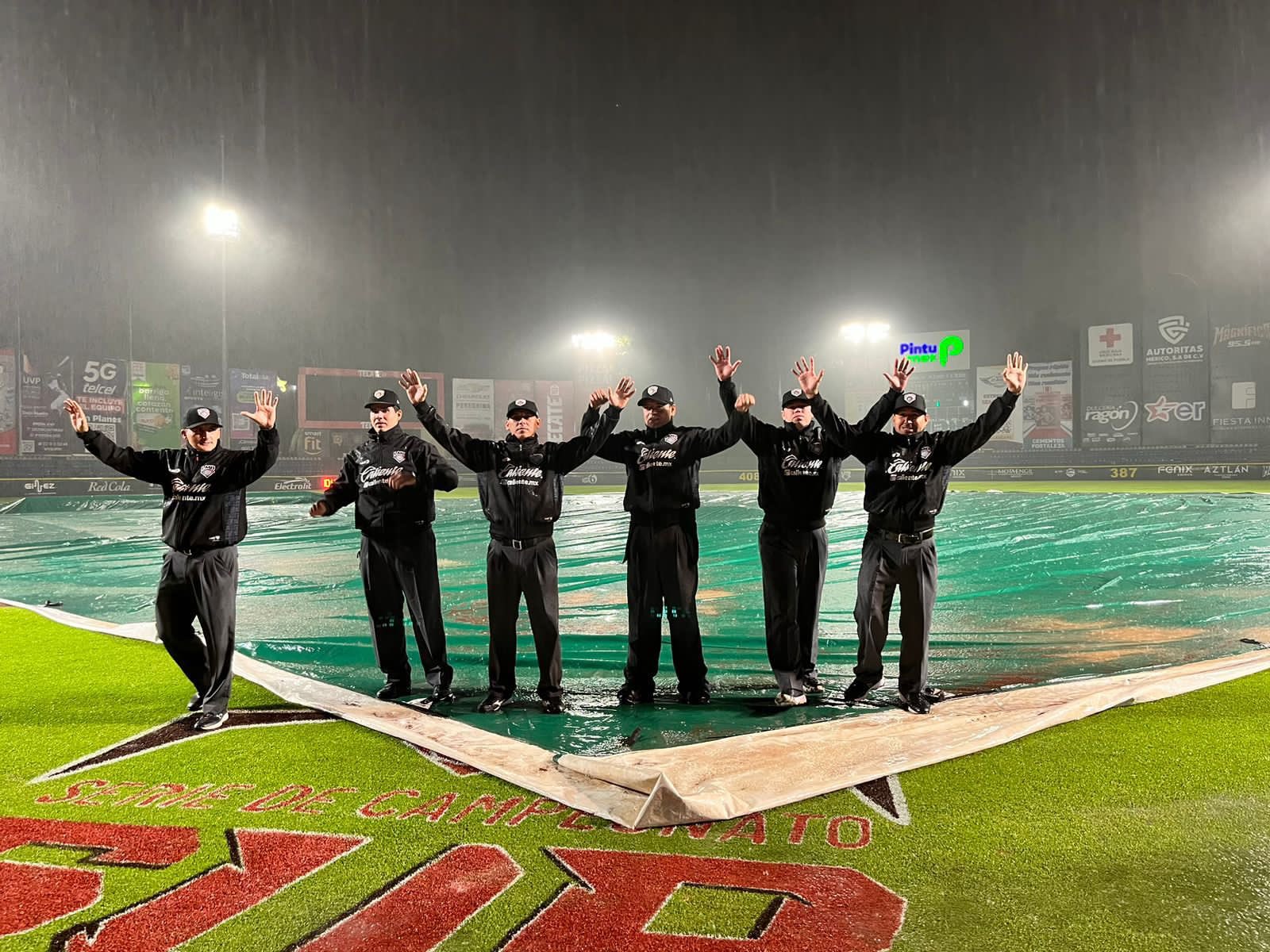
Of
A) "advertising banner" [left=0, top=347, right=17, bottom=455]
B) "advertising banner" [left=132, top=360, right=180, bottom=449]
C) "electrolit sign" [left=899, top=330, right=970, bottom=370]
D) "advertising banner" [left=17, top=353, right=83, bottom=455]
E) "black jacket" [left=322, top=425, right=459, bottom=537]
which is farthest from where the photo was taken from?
"electrolit sign" [left=899, top=330, right=970, bottom=370]

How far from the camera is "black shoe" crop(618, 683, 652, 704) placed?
15.9 ft

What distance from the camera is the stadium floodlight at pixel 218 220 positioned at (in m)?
23.5

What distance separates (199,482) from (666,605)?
109 inches

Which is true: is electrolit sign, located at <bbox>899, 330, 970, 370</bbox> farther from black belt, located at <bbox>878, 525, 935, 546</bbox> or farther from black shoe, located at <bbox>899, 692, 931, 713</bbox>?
black shoe, located at <bbox>899, 692, 931, 713</bbox>

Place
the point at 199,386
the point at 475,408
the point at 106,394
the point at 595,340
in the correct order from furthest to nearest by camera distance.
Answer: the point at 595,340, the point at 475,408, the point at 199,386, the point at 106,394

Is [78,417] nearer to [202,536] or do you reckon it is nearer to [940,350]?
[202,536]

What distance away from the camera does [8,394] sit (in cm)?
2423

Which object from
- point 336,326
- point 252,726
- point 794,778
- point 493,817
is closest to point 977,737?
point 794,778

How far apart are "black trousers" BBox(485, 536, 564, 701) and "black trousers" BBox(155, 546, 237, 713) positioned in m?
1.50

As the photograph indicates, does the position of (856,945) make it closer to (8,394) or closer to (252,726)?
(252,726)

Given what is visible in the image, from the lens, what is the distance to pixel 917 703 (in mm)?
4531

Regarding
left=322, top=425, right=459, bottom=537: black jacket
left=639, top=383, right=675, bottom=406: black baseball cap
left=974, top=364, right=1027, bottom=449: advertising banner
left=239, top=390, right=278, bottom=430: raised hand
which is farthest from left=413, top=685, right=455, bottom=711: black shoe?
left=974, top=364, right=1027, bottom=449: advertising banner

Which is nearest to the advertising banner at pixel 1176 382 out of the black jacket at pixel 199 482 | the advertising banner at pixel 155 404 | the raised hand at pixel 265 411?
the raised hand at pixel 265 411

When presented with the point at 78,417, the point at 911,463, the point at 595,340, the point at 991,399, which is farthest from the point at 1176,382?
the point at 78,417
